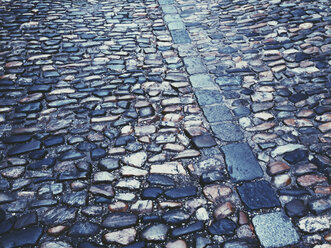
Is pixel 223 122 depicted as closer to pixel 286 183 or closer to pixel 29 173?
pixel 286 183

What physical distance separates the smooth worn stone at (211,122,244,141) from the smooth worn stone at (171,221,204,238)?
2.82 ft

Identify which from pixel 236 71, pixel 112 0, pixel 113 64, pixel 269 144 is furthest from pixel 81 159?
pixel 112 0

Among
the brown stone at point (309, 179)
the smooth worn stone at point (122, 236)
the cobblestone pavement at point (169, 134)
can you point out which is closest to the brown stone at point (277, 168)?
the cobblestone pavement at point (169, 134)

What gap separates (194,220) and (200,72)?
1.99 metres

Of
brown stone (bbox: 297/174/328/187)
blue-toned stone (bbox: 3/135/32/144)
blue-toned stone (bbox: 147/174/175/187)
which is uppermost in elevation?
blue-toned stone (bbox: 3/135/32/144)

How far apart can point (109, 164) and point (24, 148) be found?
2.38 ft

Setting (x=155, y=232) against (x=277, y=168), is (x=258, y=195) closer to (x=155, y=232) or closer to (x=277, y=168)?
(x=277, y=168)

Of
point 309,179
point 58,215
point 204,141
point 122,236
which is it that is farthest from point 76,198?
point 309,179

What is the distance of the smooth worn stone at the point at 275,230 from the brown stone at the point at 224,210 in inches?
5.6

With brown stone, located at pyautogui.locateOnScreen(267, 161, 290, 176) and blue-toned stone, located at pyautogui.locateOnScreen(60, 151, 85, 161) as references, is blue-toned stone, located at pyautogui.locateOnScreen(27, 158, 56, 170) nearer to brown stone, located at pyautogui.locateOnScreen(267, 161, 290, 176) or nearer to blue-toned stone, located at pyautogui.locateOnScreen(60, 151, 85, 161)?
blue-toned stone, located at pyautogui.locateOnScreen(60, 151, 85, 161)

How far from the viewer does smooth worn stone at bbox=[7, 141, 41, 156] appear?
2.31 metres

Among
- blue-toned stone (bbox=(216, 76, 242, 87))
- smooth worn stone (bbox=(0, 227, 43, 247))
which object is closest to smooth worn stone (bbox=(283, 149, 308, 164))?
blue-toned stone (bbox=(216, 76, 242, 87))

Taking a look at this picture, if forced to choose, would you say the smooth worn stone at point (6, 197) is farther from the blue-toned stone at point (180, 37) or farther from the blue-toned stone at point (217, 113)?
the blue-toned stone at point (180, 37)

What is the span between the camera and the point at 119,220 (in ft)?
5.88
